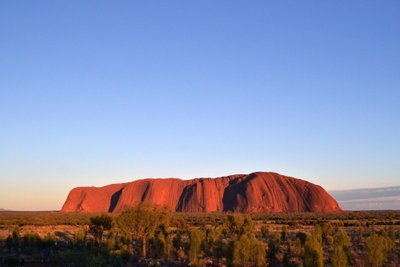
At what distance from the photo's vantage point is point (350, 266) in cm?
1934

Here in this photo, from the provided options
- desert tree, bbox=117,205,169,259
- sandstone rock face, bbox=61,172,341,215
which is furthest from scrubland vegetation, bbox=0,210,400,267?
sandstone rock face, bbox=61,172,341,215

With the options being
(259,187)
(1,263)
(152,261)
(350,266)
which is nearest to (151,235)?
(152,261)

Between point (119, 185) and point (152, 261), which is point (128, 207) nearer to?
point (152, 261)

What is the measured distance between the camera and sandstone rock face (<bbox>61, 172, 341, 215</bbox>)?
375ft

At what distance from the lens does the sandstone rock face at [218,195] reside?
375 ft

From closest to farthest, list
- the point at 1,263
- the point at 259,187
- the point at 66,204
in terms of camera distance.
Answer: the point at 1,263
the point at 259,187
the point at 66,204

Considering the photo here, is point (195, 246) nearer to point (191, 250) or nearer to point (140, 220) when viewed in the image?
point (191, 250)

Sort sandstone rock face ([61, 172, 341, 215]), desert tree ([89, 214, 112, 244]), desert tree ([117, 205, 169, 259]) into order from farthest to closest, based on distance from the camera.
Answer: sandstone rock face ([61, 172, 341, 215]) < desert tree ([89, 214, 112, 244]) < desert tree ([117, 205, 169, 259])

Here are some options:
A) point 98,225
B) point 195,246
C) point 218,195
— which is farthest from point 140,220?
point 218,195

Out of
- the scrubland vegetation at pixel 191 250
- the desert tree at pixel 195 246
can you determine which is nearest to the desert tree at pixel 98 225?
the scrubland vegetation at pixel 191 250

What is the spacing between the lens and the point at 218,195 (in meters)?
124

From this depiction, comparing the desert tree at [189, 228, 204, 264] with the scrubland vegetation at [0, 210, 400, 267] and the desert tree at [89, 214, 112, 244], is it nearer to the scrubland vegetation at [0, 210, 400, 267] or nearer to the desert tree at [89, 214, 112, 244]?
the scrubland vegetation at [0, 210, 400, 267]

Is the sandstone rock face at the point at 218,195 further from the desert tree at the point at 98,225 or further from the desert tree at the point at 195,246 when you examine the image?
the desert tree at the point at 195,246

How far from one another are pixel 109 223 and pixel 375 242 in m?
20.9
